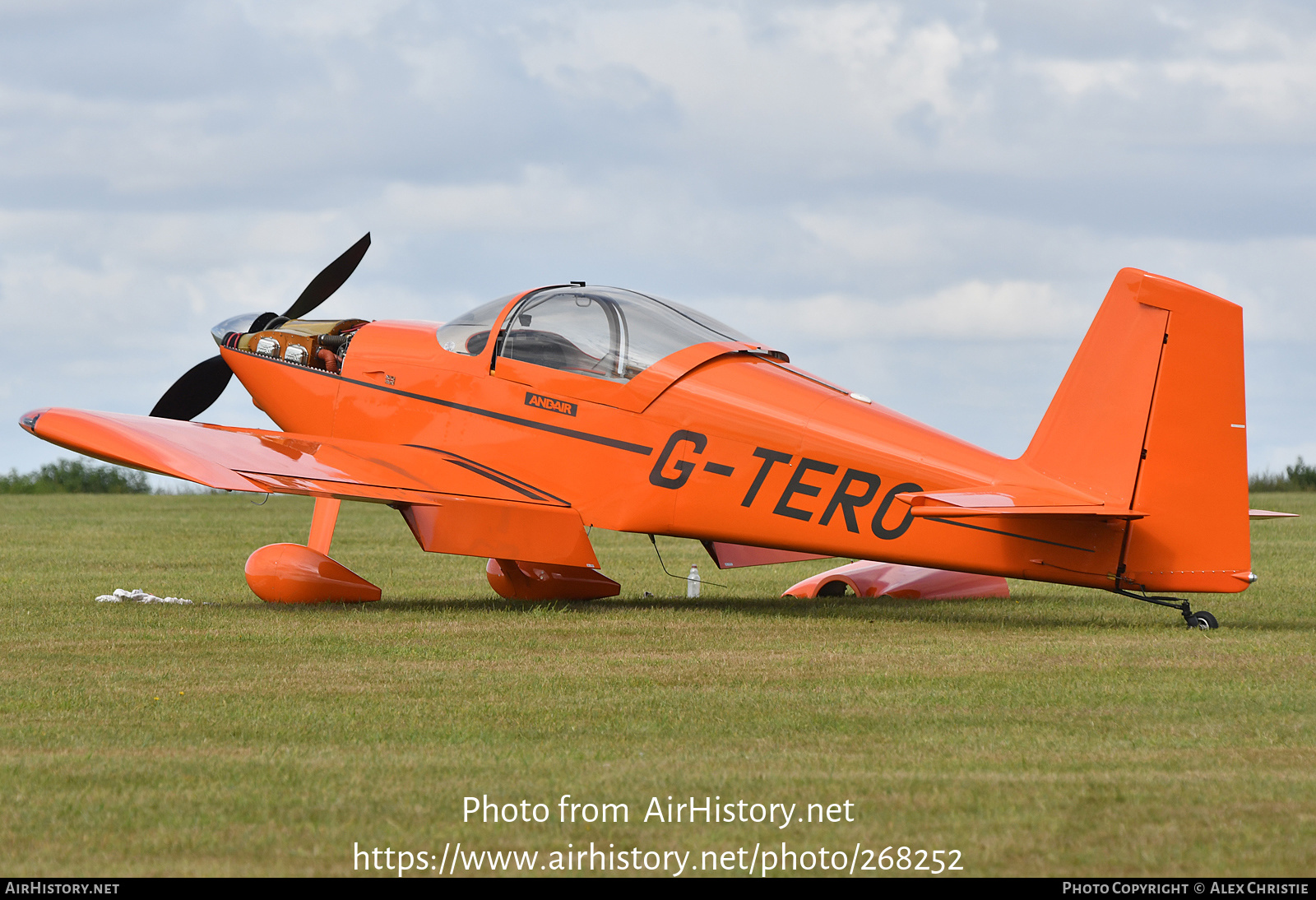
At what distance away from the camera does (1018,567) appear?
30.1 ft

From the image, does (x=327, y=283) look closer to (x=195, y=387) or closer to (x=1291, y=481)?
(x=195, y=387)

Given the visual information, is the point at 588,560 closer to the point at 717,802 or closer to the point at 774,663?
the point at 774,663

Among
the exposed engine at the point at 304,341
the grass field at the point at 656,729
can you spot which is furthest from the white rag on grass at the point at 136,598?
the exposed engine at the point at 304,341

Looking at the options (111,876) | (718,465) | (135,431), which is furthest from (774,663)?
(135,431)

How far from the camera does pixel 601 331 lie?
10734 mm

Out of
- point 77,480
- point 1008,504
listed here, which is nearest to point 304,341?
point 1008,504

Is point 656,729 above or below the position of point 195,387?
Result: below

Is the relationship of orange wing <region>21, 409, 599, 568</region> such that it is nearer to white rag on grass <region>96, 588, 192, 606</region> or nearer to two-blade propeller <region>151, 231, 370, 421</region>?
white rag on grass <region>96, 588, 192, 606</region>

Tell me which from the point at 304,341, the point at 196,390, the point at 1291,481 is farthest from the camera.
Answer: the point at 1291,481

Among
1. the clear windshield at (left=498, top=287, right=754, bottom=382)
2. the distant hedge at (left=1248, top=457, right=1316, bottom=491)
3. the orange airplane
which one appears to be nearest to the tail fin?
the orange airplane

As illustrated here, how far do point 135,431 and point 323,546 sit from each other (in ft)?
5.81

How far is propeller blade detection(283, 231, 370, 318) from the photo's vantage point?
14164 millimetres

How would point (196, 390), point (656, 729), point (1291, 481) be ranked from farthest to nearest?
1. point (1291, 481)
2. point (196, 390)
3. point (656, 729)

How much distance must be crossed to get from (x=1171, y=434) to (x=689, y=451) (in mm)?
3363
